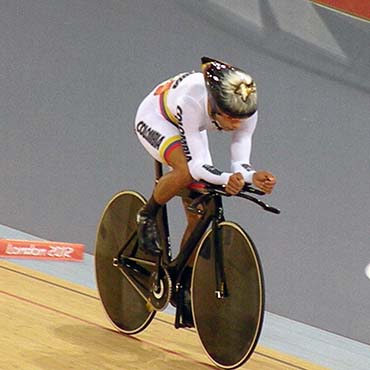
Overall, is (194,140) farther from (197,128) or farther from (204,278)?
(204,278)

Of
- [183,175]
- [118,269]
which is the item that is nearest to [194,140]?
[183,175]

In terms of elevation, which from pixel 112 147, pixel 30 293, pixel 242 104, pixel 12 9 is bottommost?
pixel 30 293

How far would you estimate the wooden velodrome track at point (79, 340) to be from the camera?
4.03m

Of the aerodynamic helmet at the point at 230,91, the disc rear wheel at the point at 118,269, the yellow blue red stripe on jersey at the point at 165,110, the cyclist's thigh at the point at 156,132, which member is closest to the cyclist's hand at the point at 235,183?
the aerodynamic helmet at the point at 230,91

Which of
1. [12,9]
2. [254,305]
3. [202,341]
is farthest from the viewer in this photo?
[12,9]

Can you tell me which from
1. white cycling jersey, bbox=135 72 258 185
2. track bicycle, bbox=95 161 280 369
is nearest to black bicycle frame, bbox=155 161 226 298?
track bicycle, bbox=95 161 280 369

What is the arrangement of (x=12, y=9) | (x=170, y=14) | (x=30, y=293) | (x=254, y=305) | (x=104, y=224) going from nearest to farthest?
(x=254, y=305) → (x=104, y=224) → (x=30, y=293) → (x=170, y=14) → (x=12, y=9)

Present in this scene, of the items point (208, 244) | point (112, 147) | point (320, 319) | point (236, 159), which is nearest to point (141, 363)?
point (208, 244)

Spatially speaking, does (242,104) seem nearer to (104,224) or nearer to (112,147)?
(104,224)

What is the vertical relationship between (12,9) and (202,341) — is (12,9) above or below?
above

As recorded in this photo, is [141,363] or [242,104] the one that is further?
[141,363]

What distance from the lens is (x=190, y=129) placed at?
3924mm

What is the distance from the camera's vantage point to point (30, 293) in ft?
16.4

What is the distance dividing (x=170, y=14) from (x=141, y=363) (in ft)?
8.22
